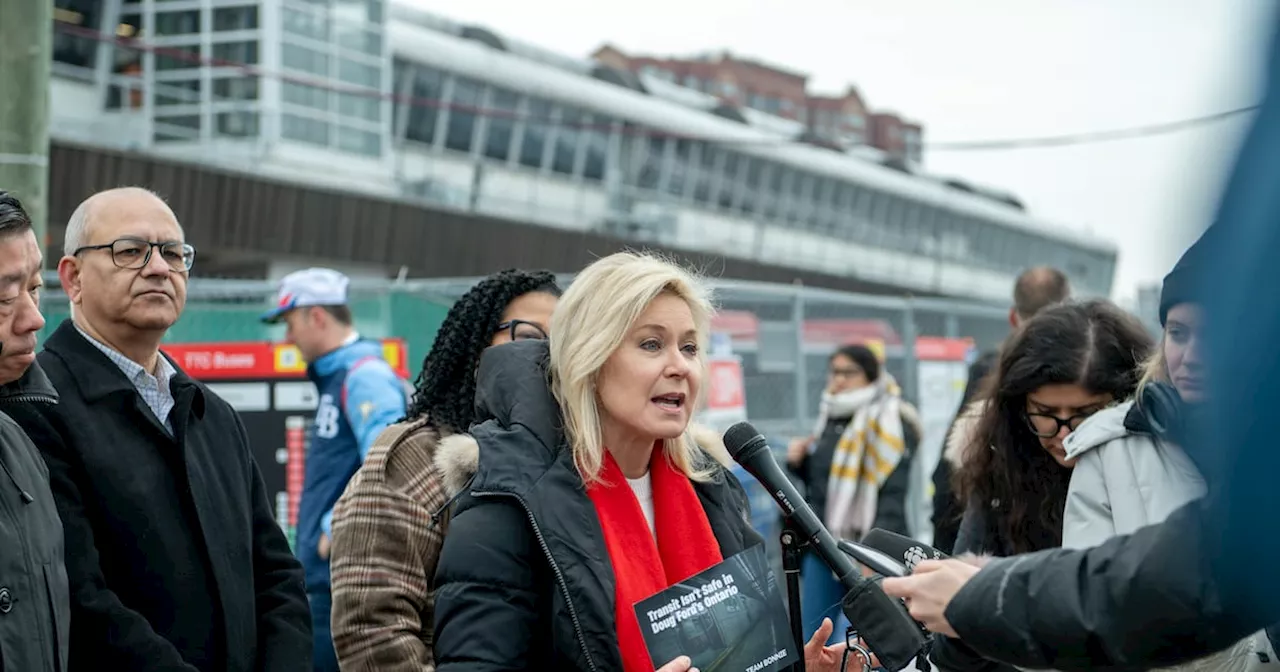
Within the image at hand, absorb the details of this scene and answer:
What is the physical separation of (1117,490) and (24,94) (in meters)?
4.34

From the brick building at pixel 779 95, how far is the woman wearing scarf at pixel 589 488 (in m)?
58.5

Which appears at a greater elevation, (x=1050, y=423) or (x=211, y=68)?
(x=211, y=68)

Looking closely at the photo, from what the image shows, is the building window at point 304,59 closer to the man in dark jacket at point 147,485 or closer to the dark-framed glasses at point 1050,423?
the man in dark jacket at point 147,485

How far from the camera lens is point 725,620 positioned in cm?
329

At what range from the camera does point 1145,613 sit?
223 centimetres

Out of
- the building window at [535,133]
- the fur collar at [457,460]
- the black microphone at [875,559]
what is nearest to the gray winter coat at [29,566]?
the fur collar at [457,460]

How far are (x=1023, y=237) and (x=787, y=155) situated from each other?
21107 millimetres

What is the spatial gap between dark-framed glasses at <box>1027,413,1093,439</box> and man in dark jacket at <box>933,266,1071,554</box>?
139cm

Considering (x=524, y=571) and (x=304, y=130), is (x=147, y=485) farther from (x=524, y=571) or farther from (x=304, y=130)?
(x=304, y=130)

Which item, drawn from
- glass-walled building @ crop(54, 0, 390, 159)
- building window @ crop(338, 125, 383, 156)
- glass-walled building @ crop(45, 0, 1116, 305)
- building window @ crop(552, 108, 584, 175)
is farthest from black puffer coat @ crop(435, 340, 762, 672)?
building window @ crop(552, 108, 584, 175)

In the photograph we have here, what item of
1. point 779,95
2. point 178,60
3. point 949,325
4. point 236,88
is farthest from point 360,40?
point 779,95

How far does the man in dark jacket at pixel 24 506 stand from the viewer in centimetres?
333

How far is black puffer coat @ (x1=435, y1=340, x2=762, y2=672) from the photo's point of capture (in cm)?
329

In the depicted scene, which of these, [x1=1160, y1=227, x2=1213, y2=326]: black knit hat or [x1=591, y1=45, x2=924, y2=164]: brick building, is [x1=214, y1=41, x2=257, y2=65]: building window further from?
[x1=591, y1=45, x2=924, y2=164]: brick building
